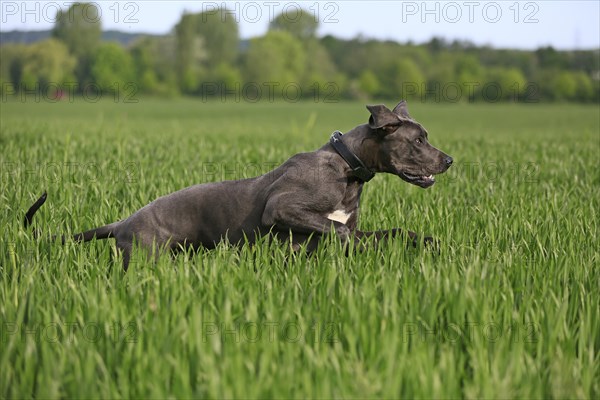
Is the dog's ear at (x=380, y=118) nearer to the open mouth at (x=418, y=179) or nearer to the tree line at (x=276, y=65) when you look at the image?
the open mouth at (x=418, y=179)

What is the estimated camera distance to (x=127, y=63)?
11912cm

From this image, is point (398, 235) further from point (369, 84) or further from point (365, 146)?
point (369, 84)

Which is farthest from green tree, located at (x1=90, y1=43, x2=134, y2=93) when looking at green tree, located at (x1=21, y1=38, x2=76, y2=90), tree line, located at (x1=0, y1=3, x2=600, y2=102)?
green tree, located at (x1=21, y1=38, x2=76, y2=90)

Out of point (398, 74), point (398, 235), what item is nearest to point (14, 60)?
point (398, 74)

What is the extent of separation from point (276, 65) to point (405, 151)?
9103cm

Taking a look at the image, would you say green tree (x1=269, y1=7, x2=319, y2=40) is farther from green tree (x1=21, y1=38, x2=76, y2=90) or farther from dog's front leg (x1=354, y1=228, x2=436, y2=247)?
dog's front leg (x1=354, y1=228, x2=436, y2=247)

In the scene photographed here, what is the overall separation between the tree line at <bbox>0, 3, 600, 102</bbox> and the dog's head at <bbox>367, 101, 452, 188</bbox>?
83929 mm

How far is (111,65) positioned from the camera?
381 feet

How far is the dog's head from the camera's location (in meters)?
4.57

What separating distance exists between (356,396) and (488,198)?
4867mm

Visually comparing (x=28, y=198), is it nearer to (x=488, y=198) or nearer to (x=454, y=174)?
(x=488, y=198)

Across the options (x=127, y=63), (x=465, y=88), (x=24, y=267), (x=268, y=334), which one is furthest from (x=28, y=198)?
(x=127, y=63)

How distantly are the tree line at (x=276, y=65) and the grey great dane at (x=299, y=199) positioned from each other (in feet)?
275

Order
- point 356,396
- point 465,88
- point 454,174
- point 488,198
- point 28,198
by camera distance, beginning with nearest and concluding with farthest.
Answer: point 356,396 < point 28,198 < point 488,198 < point 454,174 < point 465,88
